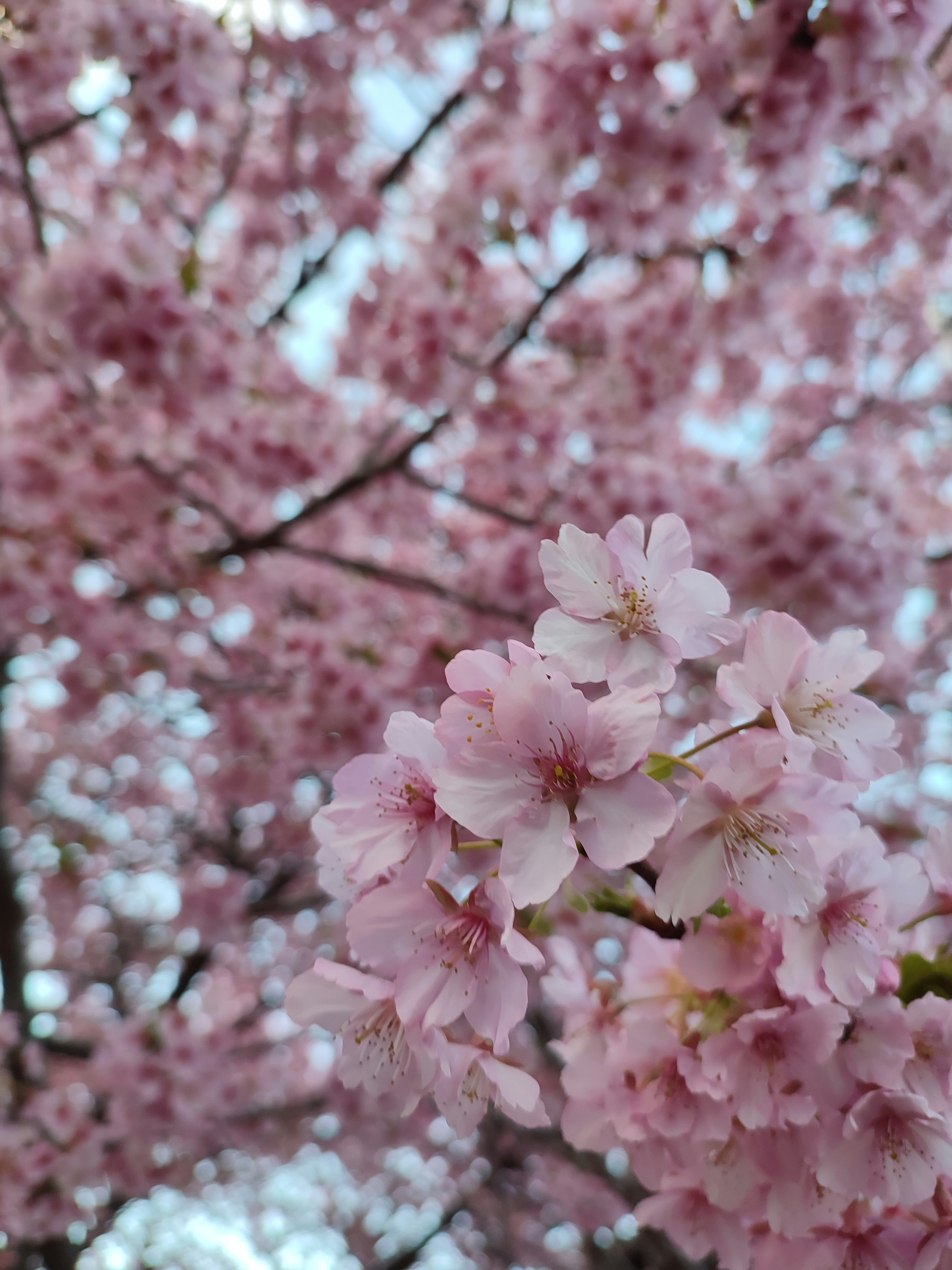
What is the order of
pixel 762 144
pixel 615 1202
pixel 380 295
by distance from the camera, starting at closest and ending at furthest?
1. pixel 762 144
2. pixel 380 295
3. pixel 615 1202

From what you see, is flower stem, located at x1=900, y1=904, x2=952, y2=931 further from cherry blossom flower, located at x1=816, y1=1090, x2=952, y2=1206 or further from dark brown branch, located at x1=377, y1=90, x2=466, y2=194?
dark brown branch, located at x1=377, y1=90, x2=466, y2=194

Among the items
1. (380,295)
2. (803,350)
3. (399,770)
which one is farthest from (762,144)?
(803,350)

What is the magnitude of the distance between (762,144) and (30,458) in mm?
2899

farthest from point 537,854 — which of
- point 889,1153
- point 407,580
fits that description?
point 407,580

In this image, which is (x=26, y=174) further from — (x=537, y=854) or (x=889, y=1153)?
(x=889, y=1153)

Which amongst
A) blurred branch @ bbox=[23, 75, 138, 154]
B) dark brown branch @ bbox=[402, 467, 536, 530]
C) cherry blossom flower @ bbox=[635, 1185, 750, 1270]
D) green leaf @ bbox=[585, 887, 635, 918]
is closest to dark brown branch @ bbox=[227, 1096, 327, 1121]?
dark brown branch @ bbox=[402, 467, 536, 530]

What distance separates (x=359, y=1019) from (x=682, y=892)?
0.35 meters

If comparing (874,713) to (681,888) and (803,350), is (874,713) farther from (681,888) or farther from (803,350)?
(803,350)

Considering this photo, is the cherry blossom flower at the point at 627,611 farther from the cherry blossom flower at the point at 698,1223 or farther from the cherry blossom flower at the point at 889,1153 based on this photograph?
the cherry blossom flower at the point at 698,1223

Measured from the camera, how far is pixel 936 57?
192 centimetres

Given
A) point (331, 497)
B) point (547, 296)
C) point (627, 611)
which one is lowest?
point (627, 611)

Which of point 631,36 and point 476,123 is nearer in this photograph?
point 631,36

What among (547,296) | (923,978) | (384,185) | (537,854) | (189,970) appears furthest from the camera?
(189,970)

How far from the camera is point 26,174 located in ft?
7.54
